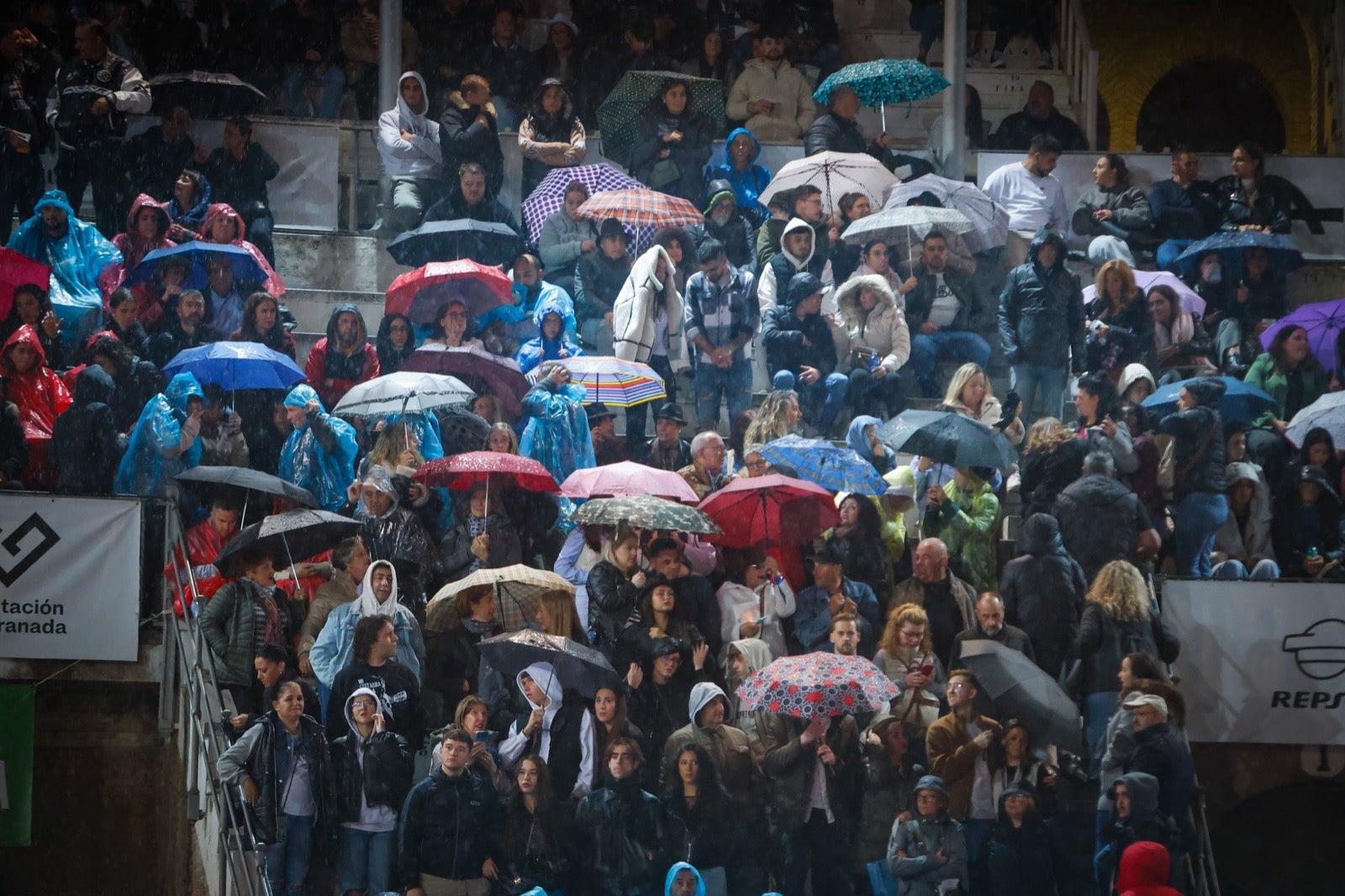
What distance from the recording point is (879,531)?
14.1 meters

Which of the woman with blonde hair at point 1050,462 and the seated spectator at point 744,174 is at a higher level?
the seated spectator at point 744,174

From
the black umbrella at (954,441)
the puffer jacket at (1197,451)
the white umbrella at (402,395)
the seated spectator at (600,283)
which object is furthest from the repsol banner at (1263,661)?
the white umbrella at (402,395)

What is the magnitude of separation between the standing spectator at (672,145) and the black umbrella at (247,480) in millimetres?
5437

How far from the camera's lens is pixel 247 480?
1335cm

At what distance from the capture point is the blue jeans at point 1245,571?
49.2 ft

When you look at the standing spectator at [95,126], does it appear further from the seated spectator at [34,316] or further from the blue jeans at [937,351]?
the blue jeans at [937,351]

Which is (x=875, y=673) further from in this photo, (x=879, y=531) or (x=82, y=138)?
(x=82, y=138)

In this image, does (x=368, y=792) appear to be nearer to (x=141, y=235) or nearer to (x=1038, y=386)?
(x=141, y=235)

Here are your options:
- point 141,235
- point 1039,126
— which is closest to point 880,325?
point 1039,126

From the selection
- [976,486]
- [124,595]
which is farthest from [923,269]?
[124,595]

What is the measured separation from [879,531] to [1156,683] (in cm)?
200

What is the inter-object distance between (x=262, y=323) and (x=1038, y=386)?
18.2 ft

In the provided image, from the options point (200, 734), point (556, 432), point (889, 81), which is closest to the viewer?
point (200, 734)

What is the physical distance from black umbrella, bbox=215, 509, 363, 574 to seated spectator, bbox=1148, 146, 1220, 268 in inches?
315
